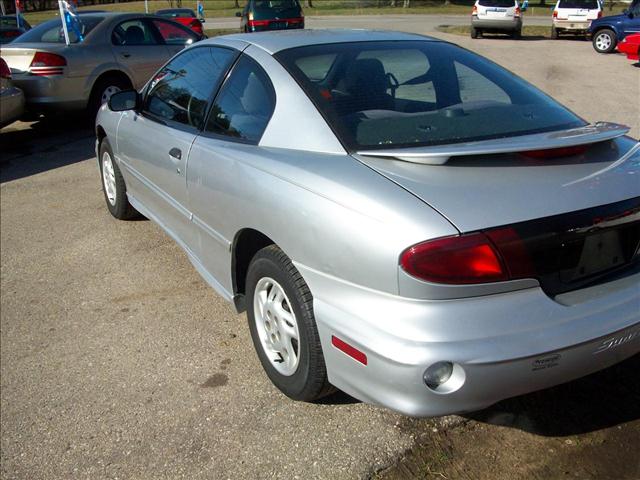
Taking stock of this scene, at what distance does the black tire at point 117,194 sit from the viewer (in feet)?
16.5

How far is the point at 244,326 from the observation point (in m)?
3.62

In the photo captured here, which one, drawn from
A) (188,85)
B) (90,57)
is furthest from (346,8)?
(188,85)

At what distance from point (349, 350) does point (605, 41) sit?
17601 millimetres

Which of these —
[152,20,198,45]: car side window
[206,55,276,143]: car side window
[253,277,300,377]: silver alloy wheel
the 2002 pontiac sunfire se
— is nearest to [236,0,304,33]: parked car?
[152,20,198,45]: car side window

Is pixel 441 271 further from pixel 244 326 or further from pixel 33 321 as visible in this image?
pixel 33 321

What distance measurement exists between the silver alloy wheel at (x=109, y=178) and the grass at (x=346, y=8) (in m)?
36.7

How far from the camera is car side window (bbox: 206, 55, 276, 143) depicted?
299 centimetres

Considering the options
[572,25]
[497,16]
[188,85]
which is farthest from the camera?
[572,25]

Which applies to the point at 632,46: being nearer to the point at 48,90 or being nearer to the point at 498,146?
the point at 48,90

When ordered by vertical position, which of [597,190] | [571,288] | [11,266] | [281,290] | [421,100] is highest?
[421,100]

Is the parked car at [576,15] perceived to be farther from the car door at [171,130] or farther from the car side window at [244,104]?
the car side window at [244,104]

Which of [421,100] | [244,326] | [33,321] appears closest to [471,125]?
[421,100]

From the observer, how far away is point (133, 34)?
9.56 metres

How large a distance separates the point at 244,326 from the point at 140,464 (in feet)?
3.80
